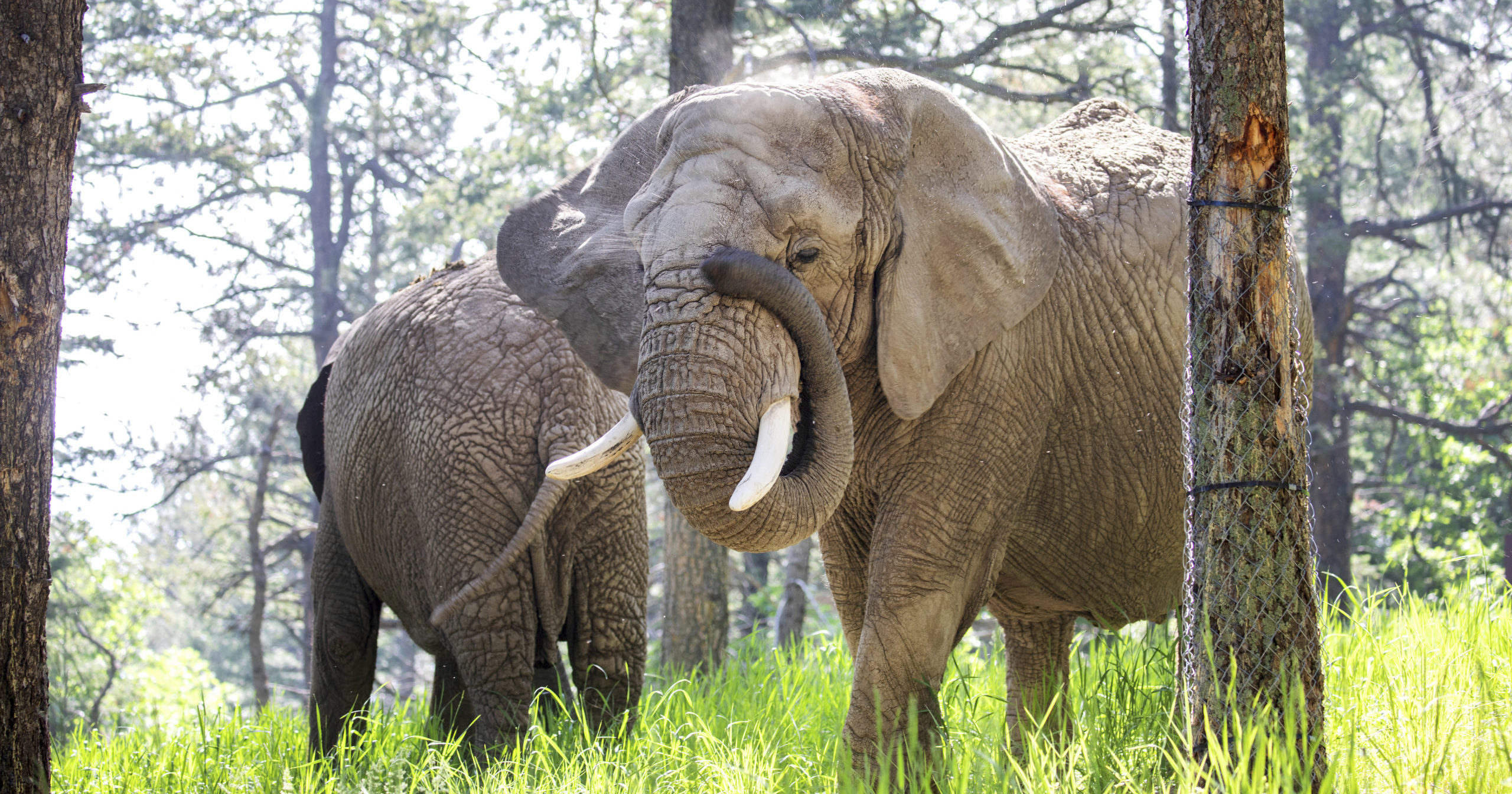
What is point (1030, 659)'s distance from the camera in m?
5.29

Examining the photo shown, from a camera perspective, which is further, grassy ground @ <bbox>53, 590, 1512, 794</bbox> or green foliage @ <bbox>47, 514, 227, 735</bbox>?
green foliage @ <bbox>47, 514, 227, 735</bbox>

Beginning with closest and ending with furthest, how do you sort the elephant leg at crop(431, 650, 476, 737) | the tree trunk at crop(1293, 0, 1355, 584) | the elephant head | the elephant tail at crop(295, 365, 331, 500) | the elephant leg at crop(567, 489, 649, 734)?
the elephant head
the elephant leg at crop(567, 489, 649, 734)
the elephant leg at crop(431, 650, 476, 737)
the elephant tail at crop(295, 365, 331, 500)
the tree trunk at crop(1293, 0, 1355, 584)

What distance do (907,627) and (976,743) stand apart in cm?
48

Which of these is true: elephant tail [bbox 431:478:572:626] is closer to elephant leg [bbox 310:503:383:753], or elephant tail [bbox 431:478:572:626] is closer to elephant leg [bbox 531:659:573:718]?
elephant leg [bbox 531:659:573:718]

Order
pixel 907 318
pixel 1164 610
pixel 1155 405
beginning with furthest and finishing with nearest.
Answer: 1. pixel 1164 610
2. pixel 1155 405
3. pixel 907 318

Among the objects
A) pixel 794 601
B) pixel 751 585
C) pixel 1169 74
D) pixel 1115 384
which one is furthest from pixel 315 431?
pixel 751 585

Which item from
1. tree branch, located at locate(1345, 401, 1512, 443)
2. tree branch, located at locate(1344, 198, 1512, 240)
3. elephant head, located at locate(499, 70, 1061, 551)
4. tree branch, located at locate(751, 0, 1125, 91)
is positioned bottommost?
tree branch, located at locate(1345, 401, 1512, 443)

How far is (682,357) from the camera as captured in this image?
323 centimetres

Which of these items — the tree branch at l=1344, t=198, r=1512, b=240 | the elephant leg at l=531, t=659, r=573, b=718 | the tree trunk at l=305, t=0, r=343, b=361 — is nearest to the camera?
the elephant leg at l=531, t=659, r=573, b=718

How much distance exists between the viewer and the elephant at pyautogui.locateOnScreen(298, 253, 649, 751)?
4750 mm

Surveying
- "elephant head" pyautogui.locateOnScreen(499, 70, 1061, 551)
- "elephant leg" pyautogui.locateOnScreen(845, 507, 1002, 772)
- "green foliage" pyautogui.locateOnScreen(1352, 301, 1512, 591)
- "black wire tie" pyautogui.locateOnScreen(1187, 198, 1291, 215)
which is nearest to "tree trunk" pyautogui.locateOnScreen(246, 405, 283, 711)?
"elephant head" pyautogui.locateOnScreen(499, 70, 1061, 551)

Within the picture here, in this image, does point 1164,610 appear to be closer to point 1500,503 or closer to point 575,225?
point 575,225

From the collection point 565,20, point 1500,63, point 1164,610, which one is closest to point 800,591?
point 565,20

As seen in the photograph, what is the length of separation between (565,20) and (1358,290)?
9.15 metres
